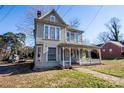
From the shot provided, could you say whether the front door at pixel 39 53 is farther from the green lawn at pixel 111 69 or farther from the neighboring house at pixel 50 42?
the green lawn at pixel 111 69

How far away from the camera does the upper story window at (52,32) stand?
14.4 meters

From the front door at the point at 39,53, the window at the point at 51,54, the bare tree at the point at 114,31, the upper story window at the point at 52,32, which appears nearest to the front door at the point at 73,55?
the window at the point at 51,54

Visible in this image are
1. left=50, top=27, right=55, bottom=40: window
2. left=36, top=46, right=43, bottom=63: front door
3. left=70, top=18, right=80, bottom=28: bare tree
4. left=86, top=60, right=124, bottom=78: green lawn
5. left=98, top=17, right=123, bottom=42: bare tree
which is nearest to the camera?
left=86, top=60, right=124, bottom=78: green lawn

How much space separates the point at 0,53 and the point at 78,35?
20609 millimetres

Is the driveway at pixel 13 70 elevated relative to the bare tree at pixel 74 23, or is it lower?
lower

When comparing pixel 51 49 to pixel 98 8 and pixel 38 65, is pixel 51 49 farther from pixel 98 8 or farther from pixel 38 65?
pixel 98 8

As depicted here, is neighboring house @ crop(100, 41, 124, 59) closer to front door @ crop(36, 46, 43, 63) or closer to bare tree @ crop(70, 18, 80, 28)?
bare tree @ crop(70, 18, 80, 28)

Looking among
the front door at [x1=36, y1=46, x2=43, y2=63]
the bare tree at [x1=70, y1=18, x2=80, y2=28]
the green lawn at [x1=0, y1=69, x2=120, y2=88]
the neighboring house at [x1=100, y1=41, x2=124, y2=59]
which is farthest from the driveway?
the neighboring house at [x1=100, y1=41, x2=124, y2=59]

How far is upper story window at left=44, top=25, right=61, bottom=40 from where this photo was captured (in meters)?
14.4

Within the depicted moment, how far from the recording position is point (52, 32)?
48.3 feet
